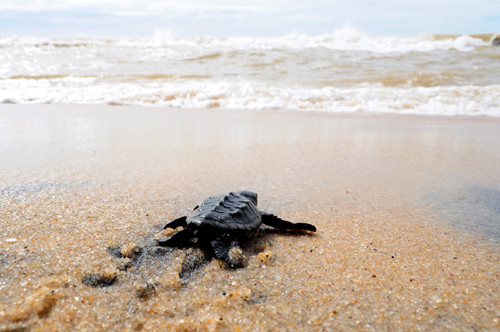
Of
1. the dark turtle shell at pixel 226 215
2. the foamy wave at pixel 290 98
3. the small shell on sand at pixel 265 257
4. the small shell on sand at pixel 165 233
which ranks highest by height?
the foamy wave at pixel 290 98

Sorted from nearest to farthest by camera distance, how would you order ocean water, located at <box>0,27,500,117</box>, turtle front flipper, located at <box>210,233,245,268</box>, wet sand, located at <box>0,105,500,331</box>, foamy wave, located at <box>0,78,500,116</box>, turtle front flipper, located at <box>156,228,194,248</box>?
wet sand, located at <box>0,105,500,331</box> < turtle front flipper, located at <box>210,233,245,268</box> < turtle front flipper, located at <box>156,228,194,248</box> < foamy wave, located at <box>0,78,500,116</box> < ocean water, located at <box>0,27,500,117</box>

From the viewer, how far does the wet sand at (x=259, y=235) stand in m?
1.23

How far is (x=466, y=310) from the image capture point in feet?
4.19

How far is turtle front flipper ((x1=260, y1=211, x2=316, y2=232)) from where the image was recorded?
1814 mm

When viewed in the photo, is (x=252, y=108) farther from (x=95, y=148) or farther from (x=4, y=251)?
(x=4, y=251)

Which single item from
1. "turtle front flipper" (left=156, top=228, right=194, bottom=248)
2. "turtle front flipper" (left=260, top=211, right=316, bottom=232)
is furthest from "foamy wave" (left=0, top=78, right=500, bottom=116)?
"turtle front flipper" (left=156, top=228, right=194, bottom=248)

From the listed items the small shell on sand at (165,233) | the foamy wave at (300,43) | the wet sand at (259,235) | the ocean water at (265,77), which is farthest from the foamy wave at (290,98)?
the foamy wave at (300,43)

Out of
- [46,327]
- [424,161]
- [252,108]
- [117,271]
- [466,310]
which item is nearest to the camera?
[46,327]

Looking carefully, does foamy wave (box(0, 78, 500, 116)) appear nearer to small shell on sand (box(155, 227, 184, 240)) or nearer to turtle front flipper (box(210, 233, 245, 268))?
small shell on sand (box(155, 227, 184, 240))

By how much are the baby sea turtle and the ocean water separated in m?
4.72

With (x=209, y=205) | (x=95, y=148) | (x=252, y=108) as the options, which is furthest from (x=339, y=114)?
(x=209, y=205)

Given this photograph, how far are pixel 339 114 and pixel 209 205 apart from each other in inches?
179

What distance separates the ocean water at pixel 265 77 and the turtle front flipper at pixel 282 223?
4.62 m

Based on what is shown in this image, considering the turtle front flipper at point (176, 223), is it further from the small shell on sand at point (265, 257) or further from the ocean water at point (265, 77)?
the ocean water at point (265, 77)
